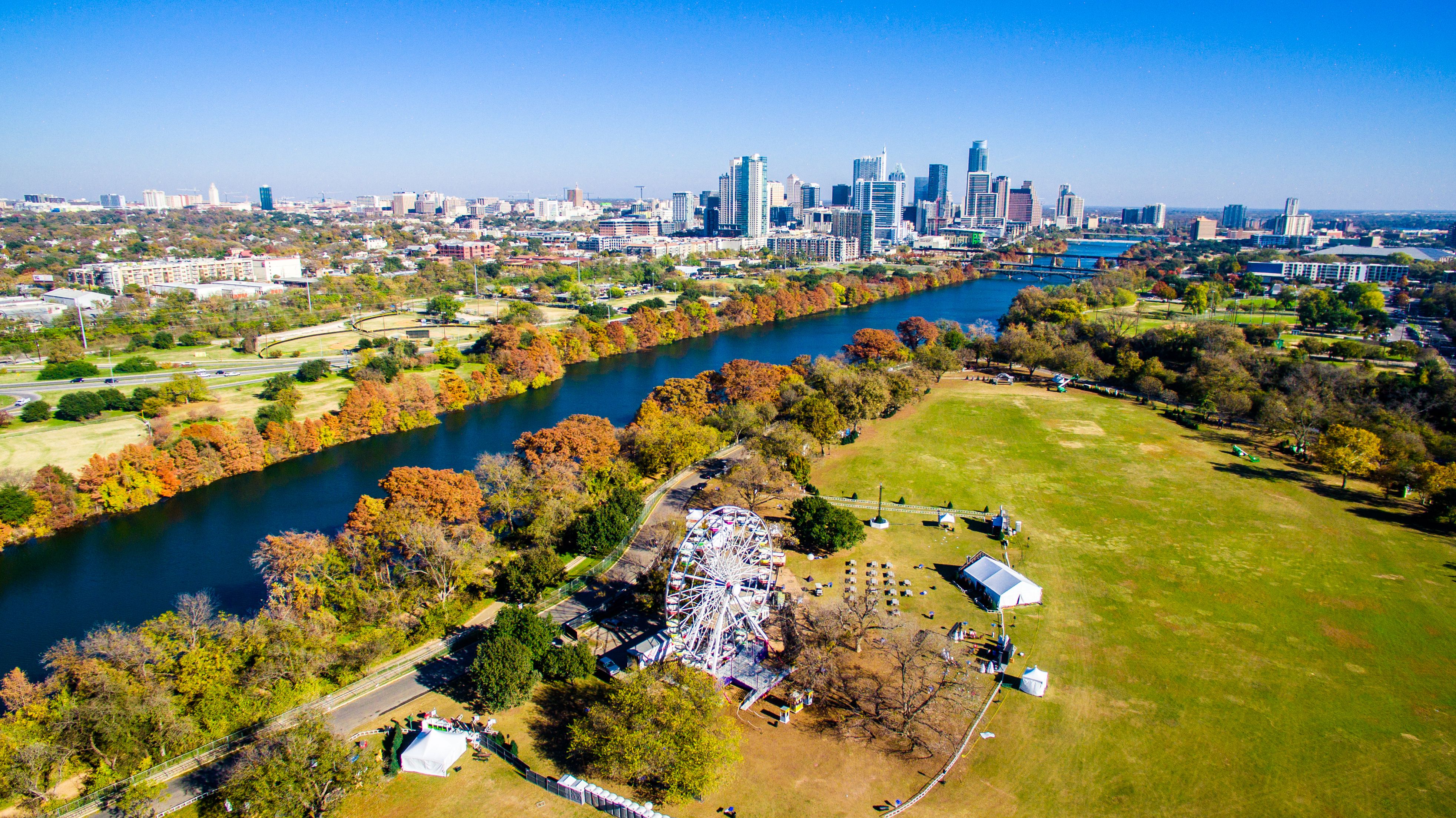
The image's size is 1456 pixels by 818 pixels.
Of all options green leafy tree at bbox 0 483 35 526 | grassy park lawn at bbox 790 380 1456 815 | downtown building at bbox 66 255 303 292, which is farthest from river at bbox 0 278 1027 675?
downtown building at bbox 66 255 303 292

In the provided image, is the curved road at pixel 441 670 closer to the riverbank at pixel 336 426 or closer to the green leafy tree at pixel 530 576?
the green leafy tree at pixel 530 576

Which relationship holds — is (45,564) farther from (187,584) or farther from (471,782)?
(471,782)

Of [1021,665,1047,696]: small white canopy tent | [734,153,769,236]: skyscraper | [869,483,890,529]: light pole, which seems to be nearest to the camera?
[1021,665,1047,696]: small white canopy tent

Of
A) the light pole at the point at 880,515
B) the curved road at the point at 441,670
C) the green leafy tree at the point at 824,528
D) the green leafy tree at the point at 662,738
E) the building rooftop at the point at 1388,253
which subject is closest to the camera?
the green leafy tree at the point at 662,738

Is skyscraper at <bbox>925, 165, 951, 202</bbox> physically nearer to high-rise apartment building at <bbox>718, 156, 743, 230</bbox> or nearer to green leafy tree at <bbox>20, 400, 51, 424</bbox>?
high-rise apartment building at <bbox>718, 156, 743, 230</bbox>

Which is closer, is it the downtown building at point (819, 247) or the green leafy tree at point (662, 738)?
the green leafy tree at point (662, 738)

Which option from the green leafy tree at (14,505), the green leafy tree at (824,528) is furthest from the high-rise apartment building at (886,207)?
the green leafy tree at (14,505)
